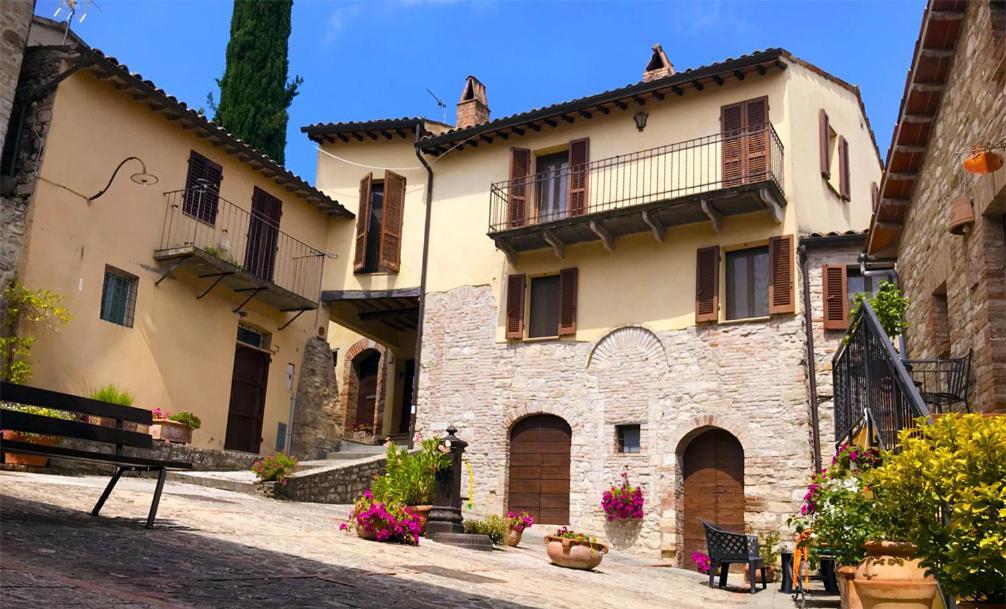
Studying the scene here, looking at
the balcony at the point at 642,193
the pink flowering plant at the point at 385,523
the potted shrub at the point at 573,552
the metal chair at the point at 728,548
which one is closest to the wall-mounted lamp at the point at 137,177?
the balcony at the point at 642,193

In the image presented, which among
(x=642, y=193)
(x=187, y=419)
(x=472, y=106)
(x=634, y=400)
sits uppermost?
(x=472, y=106)

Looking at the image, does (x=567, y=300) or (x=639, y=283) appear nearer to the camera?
(x=639, y=283)

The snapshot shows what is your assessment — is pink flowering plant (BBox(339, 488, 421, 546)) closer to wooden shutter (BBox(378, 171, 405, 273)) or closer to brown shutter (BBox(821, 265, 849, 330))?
brown shutter (BBox(821, 265, 849, 330))

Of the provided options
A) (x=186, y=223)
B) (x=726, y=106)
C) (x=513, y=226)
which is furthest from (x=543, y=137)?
(x=186, y=223)

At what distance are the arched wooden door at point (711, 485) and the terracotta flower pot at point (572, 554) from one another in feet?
17.4

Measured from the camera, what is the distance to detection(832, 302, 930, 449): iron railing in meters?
7.93

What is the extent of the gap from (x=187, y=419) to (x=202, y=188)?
452cm

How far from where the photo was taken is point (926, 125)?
10242 millimetres

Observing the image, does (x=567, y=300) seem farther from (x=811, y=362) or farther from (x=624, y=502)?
(x=811, y=362)

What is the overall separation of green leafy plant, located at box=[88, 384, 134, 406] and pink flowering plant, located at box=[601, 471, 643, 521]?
28.3 feet

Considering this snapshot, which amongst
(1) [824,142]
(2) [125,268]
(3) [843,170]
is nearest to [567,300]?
(1) [824,142]

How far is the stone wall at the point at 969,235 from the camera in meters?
8.03

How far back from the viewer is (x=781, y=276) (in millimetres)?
16797

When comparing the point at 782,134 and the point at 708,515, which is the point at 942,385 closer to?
the point at 708,515
